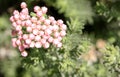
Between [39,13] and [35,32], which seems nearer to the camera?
[35,32]

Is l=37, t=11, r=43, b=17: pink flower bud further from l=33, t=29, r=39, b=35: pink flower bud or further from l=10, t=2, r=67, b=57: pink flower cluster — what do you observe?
l=33, t=29, r=39, b=35: pink flower bud

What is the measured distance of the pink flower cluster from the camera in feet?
10.8

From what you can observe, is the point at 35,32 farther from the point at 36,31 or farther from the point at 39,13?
the point at 39,13

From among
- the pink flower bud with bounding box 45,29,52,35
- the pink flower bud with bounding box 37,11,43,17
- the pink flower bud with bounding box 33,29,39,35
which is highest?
the pink flower bud with bounding box 37,11,43,17

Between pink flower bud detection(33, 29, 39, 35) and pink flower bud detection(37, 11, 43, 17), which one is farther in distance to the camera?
pink flower bud detection(37, 11, 43, 17)

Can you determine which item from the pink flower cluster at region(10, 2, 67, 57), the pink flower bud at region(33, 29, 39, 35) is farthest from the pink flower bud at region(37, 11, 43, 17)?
the pink flower bud at region(33, 29, 39, 35)

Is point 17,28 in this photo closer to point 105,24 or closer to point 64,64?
point 64,64

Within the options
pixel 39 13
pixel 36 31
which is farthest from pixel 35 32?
pixel 39 13

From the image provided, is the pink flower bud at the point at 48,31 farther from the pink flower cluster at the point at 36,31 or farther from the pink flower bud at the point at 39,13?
the pink flower bud at the point at 39,13

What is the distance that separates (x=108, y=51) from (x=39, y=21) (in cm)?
79

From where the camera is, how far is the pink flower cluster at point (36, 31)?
3303 mm

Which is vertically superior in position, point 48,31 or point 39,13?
point 39,13

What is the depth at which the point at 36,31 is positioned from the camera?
129 inches

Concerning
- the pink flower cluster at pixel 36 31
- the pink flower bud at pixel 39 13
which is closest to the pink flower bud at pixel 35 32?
the pink flower cluster at pixel 36 31
